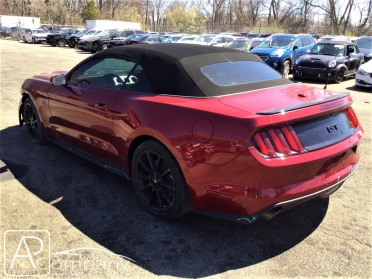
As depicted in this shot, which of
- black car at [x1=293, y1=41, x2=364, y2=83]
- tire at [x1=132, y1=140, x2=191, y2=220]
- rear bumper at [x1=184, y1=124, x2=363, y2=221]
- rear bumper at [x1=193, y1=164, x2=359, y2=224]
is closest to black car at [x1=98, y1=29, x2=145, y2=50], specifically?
black car at [x1=293, y1=41, x2=364, y2=83]

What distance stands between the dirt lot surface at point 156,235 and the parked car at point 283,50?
9655mm

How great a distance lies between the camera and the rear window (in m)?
3.18

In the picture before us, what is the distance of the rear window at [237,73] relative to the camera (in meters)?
3.18

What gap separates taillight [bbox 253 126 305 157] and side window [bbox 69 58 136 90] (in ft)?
5.58

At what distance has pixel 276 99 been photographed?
2904 millimetres

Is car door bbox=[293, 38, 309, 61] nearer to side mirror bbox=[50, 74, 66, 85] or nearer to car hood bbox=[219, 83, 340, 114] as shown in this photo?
car hood bbox=[219, 83, 340, 114]

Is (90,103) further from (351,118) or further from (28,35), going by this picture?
(28,35)

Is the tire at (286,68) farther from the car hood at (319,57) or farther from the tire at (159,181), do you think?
the tire at (159,181)

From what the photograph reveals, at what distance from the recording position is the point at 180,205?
115 inches

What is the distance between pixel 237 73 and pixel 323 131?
1.10 metres

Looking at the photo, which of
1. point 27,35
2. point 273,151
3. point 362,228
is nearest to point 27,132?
point 273,151

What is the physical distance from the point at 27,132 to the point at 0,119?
51.8 inches

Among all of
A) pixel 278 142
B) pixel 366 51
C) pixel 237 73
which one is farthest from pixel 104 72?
pixel 366 51

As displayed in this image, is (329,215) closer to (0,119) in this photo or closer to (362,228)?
(362,228)
